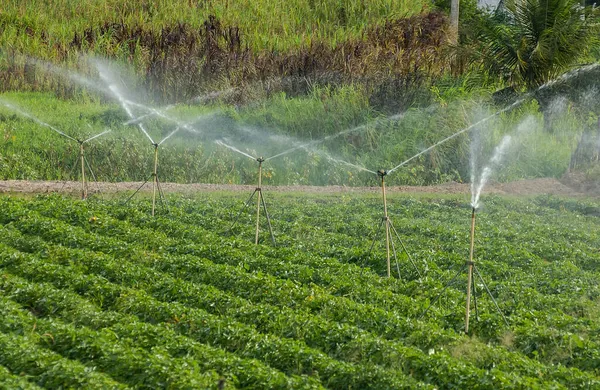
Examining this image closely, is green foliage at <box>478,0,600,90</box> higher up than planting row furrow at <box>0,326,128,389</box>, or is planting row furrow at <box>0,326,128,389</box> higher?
green foliage at <box>478,0,600,90</box>

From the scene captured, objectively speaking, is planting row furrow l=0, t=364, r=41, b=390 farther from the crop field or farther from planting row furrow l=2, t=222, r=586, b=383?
planting row furrow l=2, t=222, r=586, b=383

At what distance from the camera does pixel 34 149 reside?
62.3 ft

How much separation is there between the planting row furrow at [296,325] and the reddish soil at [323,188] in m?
5.85

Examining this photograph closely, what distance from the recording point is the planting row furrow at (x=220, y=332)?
8008 millimetres

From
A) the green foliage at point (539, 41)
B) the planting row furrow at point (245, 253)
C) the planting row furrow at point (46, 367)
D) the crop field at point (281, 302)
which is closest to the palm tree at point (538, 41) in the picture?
the green foliage at point (539, 41)

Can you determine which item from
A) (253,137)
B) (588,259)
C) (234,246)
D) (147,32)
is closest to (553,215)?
(588,259)

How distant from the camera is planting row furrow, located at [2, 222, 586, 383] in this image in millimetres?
8289

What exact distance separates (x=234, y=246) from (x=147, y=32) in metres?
16.3

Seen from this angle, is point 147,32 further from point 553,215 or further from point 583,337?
point 583,337

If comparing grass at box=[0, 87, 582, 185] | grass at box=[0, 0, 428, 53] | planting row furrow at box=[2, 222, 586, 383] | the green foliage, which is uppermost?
grass at box=[0, 0, 428, 53]

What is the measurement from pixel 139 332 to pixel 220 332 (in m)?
0.78

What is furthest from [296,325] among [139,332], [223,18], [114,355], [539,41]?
[223,18]

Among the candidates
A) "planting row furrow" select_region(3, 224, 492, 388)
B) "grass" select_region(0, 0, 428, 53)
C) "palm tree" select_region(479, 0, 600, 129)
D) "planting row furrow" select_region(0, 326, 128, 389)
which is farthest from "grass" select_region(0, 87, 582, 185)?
"planting row furrow" select_region(0, 326, 128, 389)

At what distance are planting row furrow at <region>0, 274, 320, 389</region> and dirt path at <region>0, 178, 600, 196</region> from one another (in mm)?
6432
